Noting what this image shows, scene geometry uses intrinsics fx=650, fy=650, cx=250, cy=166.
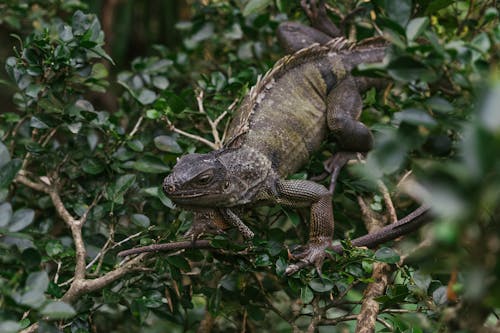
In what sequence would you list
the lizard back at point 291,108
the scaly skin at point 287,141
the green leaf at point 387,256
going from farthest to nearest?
the lizard back at point 291,108 < the scaly skin at point 287,141 < the green leaf at point 387,256

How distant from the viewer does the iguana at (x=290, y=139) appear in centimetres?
265

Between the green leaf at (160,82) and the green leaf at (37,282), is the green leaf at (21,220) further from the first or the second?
the green leaf at (160,82)

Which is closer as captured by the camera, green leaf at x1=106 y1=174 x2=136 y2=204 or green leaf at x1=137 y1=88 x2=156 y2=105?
green leaf at x1=106 y1=174 x2=136 y2=204

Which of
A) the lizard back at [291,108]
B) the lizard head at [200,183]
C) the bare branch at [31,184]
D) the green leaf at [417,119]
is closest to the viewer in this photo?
the green leaf at [417,119]

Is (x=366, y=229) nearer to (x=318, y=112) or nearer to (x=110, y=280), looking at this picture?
(x=318, y=112)

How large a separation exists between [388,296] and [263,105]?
4.38 ft

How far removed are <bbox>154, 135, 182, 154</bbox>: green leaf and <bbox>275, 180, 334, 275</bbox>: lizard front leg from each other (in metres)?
0.48

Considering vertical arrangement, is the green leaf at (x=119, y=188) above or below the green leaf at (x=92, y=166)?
above

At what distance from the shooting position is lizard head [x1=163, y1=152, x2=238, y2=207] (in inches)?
99.8

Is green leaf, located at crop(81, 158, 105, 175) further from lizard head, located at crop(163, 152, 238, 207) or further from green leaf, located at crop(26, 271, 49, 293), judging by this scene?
green leaf, located at crop(26, 271, 49, 293)

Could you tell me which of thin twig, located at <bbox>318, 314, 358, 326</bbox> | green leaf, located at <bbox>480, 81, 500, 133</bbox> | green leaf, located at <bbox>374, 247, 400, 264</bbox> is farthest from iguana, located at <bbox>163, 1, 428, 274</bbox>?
green leaf, located at <bbox>480, 81, 500, 133</bbox>

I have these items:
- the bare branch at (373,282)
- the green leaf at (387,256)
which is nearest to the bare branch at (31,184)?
the bare branch at (373,282)

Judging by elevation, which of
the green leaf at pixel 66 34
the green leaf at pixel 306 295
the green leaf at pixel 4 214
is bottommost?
the green leaf at pixel 306 295

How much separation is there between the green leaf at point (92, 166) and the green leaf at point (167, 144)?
0.87 feet
